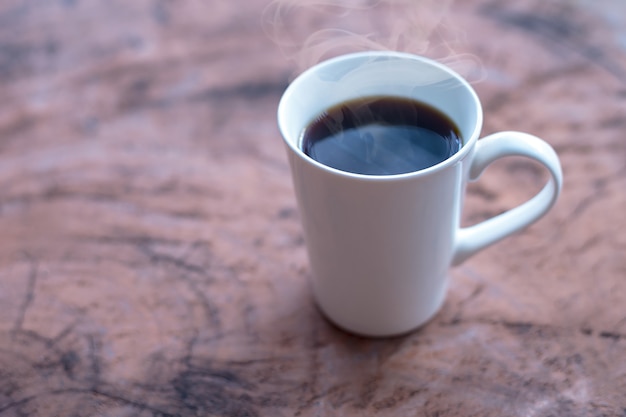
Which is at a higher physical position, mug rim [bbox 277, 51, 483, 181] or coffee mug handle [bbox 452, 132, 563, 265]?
mug rim [bbox 277, 51, 483, 181]

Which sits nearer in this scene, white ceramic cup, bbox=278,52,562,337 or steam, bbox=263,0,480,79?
white ceramic cup, bbox=278,52,562,337

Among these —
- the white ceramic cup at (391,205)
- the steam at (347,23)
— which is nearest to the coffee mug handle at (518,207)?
the white ceramic cup at (391,205)

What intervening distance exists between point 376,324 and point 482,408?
0.14m

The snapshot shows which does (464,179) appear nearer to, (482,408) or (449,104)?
(449,104)

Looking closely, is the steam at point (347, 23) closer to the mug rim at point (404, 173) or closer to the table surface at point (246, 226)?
the table surface at point (246, 226)

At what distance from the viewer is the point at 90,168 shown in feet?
3.18

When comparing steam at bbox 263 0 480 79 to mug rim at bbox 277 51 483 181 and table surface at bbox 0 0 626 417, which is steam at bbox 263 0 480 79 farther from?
mug rim at bbox 277 51 483 181

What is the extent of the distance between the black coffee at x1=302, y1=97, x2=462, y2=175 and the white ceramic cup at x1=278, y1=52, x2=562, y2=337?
0.4 inches

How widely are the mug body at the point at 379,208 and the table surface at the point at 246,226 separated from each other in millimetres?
50

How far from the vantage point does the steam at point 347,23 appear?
1.06 m

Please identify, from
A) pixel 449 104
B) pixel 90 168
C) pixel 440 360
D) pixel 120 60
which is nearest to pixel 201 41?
pixel 120 60

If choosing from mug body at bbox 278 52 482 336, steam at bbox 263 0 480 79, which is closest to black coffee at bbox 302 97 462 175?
mug body at bbox 278 52 482 336

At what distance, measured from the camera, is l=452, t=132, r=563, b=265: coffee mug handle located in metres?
0.66

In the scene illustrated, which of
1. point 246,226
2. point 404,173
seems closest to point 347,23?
point 246,226
